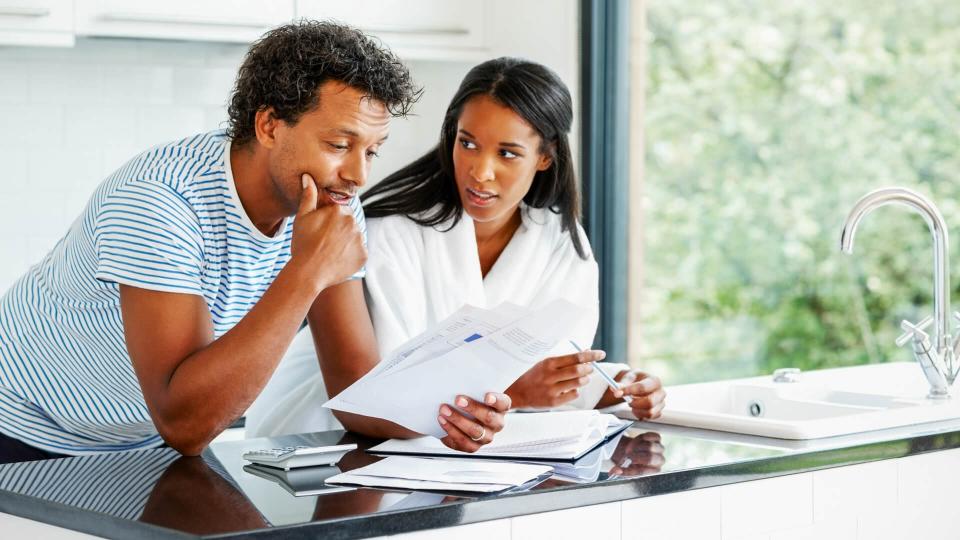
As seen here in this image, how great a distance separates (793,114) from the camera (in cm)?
515

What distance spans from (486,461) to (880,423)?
27.4 inches

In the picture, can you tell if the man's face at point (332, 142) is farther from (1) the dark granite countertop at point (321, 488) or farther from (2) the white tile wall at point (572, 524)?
(2) the white tile wall at point (572, 524)

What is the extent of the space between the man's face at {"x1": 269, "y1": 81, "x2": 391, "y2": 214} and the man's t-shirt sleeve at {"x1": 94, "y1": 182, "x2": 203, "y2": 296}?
156mm

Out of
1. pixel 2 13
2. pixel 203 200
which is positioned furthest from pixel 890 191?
pixel 2 13

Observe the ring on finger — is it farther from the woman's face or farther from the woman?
the woman's face

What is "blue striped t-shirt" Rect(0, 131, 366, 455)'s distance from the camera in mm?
1585

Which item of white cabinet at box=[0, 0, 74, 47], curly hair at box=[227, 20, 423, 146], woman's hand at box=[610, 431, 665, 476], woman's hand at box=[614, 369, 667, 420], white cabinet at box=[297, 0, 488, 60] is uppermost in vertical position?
white cabinet at box=[297, 0, 488, 60]

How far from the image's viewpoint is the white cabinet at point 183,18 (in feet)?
9.26

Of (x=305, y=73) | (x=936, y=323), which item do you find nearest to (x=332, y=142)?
(x=305, y=73)

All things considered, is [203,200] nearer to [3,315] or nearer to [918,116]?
[3,315]

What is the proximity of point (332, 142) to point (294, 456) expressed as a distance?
17.2 inches

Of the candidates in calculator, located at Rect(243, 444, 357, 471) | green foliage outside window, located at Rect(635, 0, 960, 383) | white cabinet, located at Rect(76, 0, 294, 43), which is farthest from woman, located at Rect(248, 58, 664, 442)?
green foliage outside window, located at Rect(635, 0, 960, 383)

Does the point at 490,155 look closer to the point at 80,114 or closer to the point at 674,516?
the point at 674,516

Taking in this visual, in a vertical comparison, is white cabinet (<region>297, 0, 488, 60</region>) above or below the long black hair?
above
